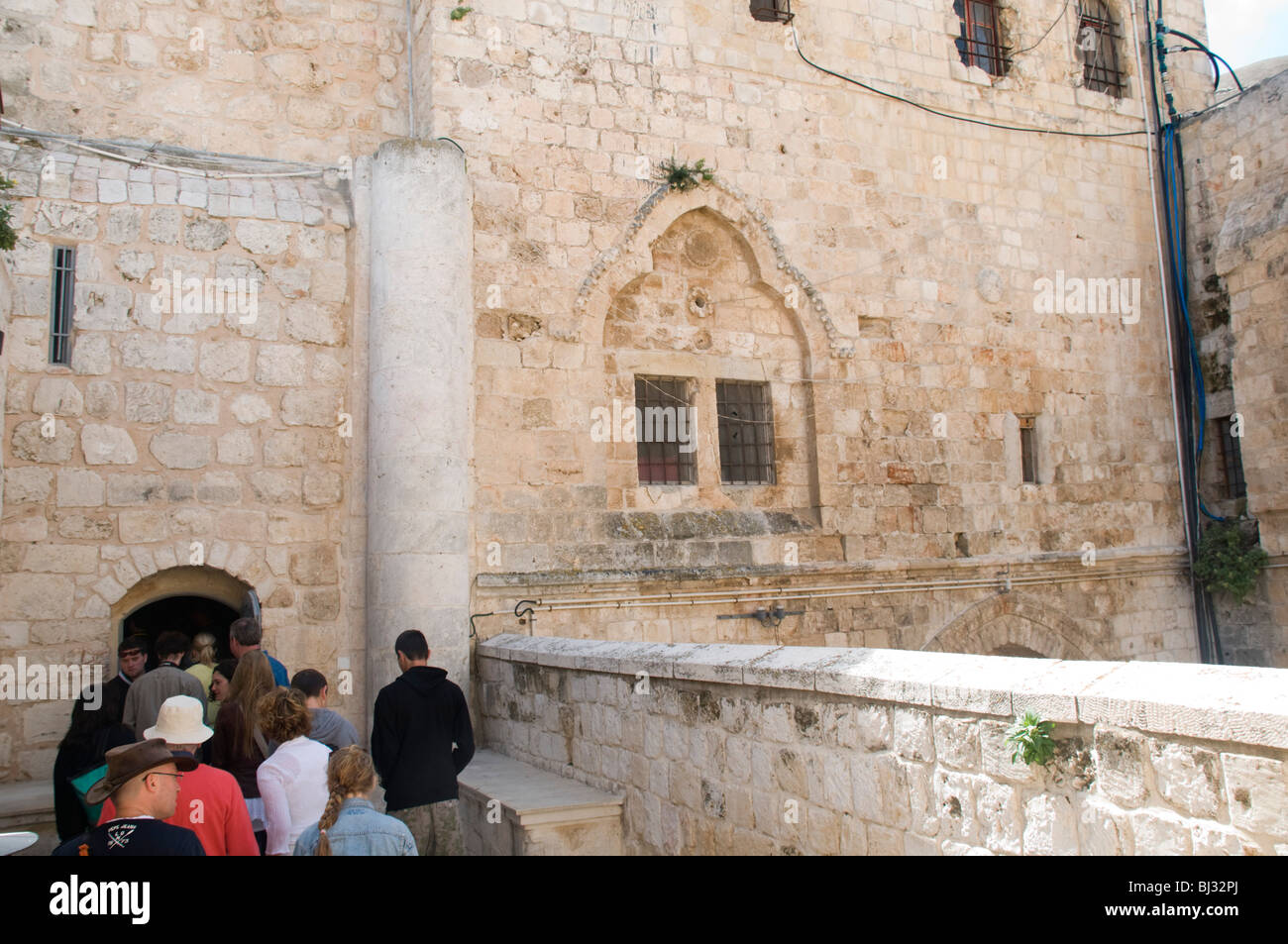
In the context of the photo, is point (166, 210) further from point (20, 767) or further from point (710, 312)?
point (710, 312)

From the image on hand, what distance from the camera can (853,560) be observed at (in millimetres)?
10328

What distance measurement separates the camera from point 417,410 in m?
8.19

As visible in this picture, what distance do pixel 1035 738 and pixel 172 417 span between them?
642 centimetres

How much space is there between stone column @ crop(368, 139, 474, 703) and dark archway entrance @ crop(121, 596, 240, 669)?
1384mm

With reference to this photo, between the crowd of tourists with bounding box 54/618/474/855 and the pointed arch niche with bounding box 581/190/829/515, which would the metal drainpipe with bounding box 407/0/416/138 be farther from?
the crowd of tourists with bounding box 54/618/474/855

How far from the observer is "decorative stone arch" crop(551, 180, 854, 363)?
9.47 meters

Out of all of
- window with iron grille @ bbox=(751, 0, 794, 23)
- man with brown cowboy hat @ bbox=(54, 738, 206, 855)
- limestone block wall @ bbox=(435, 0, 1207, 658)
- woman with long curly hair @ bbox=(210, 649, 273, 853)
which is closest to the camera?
man with brown cowboy hat @ bbox=(54, 738, 206, 855)

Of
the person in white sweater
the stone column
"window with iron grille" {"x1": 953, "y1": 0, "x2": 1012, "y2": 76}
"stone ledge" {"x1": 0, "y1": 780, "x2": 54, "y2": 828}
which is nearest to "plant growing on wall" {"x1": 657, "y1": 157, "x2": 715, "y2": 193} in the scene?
the stone column

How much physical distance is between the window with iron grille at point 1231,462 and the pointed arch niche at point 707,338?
5.37 meters

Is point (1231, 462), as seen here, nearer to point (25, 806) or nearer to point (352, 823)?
point (352, 823)

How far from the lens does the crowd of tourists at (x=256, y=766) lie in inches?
129

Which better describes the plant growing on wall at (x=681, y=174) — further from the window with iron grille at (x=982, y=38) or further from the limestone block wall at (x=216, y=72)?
the window with iron grille at (x=982, y=38)

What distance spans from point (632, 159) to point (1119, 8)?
7.34 metres
